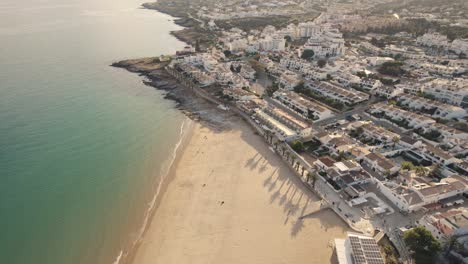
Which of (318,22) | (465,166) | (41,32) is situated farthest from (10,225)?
(318,22)

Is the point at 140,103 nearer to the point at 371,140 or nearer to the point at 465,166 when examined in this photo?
the point at 371,140

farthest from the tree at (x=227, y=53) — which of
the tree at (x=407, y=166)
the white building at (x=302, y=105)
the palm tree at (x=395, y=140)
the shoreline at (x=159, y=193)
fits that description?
the tree at (x=407, y=166)

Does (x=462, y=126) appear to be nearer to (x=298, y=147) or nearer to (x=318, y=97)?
(x=318, y=97)

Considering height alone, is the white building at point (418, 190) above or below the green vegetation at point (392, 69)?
below

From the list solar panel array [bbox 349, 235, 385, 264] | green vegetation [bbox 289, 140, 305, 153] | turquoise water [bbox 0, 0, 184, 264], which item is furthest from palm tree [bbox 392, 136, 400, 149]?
turquoise water [bbox 0, 0, 184, 264]

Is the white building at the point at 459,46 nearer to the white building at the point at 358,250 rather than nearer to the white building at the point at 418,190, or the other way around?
the white building at the point at 418,190

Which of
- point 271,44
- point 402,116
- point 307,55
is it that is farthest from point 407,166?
point 271,44
